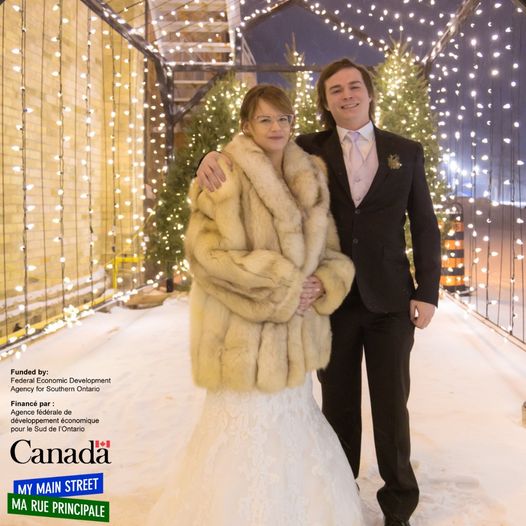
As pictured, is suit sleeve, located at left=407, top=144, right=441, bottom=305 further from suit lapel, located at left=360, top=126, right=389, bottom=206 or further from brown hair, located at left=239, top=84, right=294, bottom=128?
brown hair, located at left=239, top=84, right=294, bottom=128

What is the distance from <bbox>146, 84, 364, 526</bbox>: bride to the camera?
5.80 ft

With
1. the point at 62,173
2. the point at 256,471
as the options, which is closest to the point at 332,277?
the point at 256,471

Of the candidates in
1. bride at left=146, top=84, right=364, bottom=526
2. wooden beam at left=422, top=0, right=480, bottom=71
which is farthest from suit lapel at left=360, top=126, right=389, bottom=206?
wooden beam at left=422, top=0, right=480, bottom=71

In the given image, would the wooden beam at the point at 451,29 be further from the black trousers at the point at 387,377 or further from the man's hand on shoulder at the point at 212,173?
the man's hand on shoulder at the point at 212,173

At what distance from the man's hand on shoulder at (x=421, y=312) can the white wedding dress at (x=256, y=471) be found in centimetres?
51

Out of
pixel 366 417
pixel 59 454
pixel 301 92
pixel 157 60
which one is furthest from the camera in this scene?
pixel 301 92

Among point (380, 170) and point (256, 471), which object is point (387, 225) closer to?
point (380, 170)

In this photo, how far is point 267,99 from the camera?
72.1 inches

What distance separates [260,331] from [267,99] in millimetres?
737

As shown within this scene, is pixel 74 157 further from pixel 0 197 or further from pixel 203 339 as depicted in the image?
pixel 203 339

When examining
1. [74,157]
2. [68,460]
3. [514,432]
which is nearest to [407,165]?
[514,432]

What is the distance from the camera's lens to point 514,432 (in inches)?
125

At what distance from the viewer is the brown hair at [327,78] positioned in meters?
2.09

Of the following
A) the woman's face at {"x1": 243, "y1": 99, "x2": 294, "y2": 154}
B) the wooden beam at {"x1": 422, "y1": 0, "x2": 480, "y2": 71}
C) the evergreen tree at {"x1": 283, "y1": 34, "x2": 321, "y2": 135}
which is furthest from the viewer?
the evergreen tree at {"x1": 283, "y1": 34, "x2": 321, "y2": 135}
